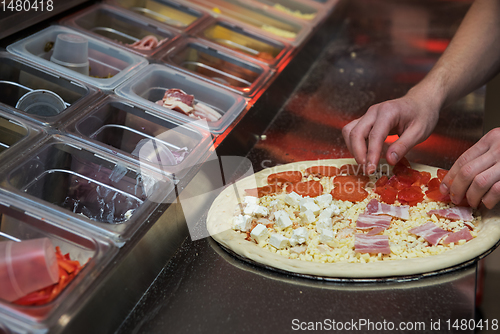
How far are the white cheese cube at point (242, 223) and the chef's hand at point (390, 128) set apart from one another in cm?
56

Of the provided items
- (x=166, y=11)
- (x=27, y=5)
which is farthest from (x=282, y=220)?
(x=166, y=11)

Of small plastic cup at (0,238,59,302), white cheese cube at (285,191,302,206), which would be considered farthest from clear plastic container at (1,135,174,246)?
white cheese cube at (285,191,302,206)

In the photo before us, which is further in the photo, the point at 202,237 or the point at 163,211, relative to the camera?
the point at 202,237

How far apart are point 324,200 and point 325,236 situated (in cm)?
22

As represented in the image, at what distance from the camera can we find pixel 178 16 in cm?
327

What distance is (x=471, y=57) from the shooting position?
2.25 metres

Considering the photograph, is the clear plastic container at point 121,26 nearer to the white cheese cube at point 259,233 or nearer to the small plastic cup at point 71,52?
the small plastic cup at point 71,52

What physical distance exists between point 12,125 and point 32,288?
855 millimetres

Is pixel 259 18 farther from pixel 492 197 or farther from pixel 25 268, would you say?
pixel 25 268

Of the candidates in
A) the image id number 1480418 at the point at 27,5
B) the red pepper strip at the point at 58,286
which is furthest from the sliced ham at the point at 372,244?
the image id number 1480418 at the point at 27,5

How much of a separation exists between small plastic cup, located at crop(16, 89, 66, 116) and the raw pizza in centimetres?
90

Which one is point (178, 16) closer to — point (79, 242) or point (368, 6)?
point (368, 6)

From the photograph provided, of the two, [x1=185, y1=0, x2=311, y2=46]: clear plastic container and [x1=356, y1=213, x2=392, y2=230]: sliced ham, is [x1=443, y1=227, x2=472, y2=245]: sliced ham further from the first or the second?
[x1=185, y1=0, x2=311, y2=46]: clear plastic container

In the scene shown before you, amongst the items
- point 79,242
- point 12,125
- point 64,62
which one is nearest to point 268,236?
point 79,242
